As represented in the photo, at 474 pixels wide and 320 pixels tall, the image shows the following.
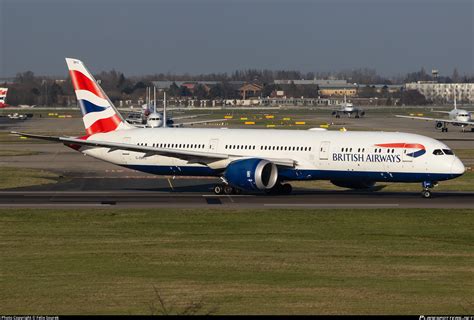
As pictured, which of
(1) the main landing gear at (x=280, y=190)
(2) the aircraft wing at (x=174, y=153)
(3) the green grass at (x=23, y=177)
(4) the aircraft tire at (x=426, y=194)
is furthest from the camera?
(3) the green grass at (x=23, y=177)

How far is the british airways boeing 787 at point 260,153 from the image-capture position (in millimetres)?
49750

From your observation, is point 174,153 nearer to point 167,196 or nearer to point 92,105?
point 167,196

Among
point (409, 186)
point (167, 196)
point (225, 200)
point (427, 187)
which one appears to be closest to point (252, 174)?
point (225, 200)

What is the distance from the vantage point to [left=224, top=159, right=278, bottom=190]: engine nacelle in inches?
1962

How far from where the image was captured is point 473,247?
116 ft

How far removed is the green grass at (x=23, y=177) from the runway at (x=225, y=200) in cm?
515

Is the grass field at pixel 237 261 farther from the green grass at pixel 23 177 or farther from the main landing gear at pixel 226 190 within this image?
the green grass at pixel 23 177

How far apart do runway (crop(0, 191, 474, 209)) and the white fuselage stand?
1358mm

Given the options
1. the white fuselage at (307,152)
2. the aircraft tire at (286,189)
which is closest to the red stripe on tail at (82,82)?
the white fuselage at (307,152)

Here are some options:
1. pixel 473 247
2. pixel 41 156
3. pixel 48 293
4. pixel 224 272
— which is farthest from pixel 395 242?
pixel 41 156

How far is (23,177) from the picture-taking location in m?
62.9

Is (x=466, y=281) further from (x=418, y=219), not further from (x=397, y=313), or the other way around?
(x=418, y=219)

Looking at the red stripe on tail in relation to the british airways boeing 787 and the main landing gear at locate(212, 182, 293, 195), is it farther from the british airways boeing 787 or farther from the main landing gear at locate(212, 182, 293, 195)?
the main landing gear at locate(212, 182, 293, 195)

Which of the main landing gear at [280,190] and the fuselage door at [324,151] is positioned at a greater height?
the fuselage door at [324,151]
